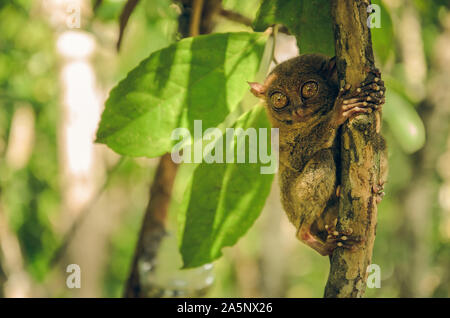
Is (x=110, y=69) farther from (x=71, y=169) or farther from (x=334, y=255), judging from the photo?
(x=334, y=255)

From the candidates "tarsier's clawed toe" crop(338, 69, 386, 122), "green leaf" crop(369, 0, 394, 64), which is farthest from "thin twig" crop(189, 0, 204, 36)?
"tarsier's clawed toe" crop(338, 69, 386, 122)

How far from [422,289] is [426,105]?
1.82m

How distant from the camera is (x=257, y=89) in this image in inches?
64.2

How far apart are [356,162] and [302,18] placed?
53cm

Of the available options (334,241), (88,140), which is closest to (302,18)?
(334,241)

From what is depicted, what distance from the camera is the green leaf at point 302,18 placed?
1460mm


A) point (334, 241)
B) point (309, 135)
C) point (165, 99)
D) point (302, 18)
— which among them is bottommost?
point (334, 241)

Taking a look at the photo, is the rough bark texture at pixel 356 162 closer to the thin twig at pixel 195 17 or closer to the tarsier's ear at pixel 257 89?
the tarsier's ear at pixel 257 89

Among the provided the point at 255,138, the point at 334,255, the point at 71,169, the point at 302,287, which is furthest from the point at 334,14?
the point at 302,287

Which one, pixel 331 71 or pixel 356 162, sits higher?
pixel 331 71

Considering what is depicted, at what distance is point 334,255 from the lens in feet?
4.29

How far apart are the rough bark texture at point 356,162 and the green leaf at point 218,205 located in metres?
0.36

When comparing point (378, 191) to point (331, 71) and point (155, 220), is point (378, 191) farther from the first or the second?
point (155, 220)

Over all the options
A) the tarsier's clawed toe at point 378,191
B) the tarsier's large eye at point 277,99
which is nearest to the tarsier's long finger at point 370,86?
the tarsier's clawed toe at point 378,191
